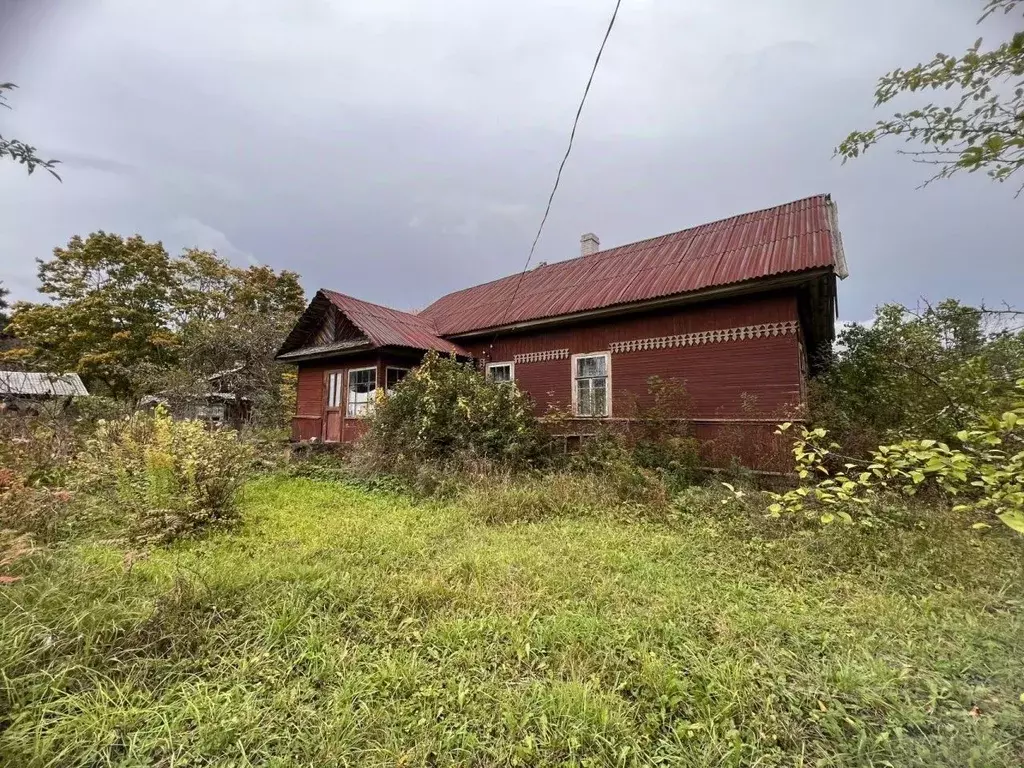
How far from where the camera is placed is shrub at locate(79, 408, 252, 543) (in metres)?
5.39

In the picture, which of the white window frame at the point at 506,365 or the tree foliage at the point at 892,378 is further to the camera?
the white window frame at the point at 506,365

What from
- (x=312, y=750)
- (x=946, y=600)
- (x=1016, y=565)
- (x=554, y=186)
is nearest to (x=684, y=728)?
(x=312, y=750)

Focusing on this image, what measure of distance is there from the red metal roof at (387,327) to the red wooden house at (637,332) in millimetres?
57

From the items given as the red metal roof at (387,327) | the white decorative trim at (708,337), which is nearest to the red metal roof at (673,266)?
the red metal roof at (387,327)

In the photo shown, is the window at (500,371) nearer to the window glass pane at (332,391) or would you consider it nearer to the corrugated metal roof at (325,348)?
the corrugated metal roof at (325,348)

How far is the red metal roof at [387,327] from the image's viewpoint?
11719 millimetres

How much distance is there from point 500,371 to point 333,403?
5451mm

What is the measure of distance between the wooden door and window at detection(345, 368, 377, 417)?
0.39 m

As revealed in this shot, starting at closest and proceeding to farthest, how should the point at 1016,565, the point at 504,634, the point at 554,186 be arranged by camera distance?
the point at 504,634
the point at 1016,565
the point at 554,186

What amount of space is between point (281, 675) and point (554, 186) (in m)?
5.92

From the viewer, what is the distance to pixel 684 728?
233 centimetres

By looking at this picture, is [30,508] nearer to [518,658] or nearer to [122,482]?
[122,482]

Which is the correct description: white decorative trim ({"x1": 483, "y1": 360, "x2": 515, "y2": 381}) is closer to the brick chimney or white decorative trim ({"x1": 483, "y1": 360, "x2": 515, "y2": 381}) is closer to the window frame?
the window frame

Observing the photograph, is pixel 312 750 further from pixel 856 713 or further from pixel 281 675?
pixel 856 713
